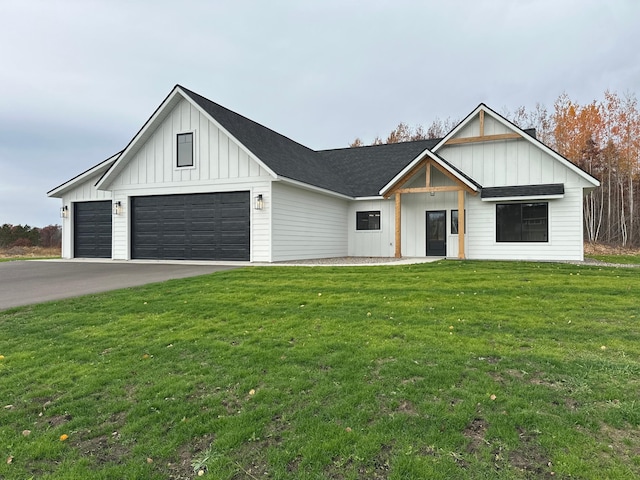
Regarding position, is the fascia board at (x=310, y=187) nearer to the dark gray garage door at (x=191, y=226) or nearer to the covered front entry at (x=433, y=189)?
the dark gray garage door at (x=191, y=226)

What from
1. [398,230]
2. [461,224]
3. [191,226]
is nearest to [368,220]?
[398,230]

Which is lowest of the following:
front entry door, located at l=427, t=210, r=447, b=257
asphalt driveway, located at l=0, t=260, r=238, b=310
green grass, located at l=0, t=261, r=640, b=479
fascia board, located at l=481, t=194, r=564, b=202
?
green grass, located at l=0, t=261, r=640, b=479

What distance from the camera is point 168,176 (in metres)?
16.8

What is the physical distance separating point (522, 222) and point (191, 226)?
1304 cm

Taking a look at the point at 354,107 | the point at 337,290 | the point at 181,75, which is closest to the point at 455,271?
the point at 337,290

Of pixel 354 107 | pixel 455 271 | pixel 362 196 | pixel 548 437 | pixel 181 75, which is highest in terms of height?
pixel 354 107

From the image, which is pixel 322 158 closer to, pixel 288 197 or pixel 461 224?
pixel 288 197

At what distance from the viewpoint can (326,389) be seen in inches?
152

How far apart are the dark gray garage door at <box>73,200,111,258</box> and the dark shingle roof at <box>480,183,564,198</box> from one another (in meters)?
16.3

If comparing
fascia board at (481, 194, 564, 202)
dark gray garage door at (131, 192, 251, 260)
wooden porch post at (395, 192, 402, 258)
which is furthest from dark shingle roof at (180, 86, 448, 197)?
fascia board at (481, 194, 564, 202)

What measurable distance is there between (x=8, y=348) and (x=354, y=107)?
31529 mm

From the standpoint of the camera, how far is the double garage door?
51.3 feet

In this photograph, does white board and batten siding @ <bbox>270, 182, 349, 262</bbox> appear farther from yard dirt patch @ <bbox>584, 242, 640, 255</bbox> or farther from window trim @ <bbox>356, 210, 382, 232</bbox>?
yard dirt patch @ <bbox>584, 242, 640, 255</bbox>

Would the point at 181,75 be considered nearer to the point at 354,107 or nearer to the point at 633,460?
the point at 354,107
